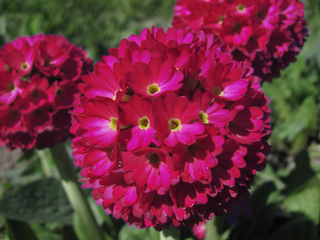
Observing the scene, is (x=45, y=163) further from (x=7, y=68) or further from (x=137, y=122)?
(x=137, y=122)

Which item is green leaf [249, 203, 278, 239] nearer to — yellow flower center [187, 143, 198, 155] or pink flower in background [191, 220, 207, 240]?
pink flower in background [191, 220, 207, 240]

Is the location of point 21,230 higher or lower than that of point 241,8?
lower

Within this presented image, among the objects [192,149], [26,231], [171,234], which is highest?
[192,149]

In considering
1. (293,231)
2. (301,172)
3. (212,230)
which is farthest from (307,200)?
(212,230)

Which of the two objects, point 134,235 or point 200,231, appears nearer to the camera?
point 134,235

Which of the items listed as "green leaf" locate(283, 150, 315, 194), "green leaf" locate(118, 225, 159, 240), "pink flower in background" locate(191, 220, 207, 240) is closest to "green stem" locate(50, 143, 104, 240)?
"green leaf" locate(118, 225, 159, 240)

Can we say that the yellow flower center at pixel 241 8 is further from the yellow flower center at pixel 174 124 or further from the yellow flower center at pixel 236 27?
the yellow flower center at pixel 174 124
